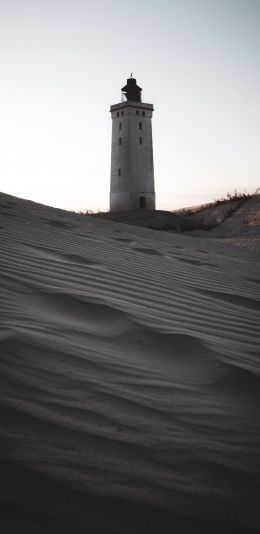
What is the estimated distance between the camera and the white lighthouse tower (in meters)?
30.3

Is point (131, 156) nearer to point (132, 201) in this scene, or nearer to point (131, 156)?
point (131, 156)

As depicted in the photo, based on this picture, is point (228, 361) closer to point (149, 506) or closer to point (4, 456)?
point (149, 506)

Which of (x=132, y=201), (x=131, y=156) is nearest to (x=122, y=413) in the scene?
(x=132, y=201)

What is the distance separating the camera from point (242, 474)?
0.92m

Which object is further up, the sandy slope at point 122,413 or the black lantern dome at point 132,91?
the black lantern dome at point 132,91

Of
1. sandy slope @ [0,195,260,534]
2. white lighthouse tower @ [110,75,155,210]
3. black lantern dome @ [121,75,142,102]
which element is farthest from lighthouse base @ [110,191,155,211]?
sandy slope @ [0,195,260,534]

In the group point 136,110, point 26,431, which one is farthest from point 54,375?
point 136,110

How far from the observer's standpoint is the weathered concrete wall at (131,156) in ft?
99.6

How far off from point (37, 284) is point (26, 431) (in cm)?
135

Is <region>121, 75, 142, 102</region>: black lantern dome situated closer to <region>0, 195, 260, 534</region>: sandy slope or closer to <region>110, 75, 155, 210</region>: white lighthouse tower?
<region>110, 75, 155, 210</region>: white lighthouse tower

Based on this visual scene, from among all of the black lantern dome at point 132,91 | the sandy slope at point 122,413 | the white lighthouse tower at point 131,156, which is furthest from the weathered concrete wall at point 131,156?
the sandy slope at point 122,413

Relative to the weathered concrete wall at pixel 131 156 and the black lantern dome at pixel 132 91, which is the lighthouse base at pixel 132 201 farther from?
the black lantern dome at pixel 132 91

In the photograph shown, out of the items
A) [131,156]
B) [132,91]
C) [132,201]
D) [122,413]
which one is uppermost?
[132,91]

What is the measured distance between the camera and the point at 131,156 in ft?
Result: 99.5
